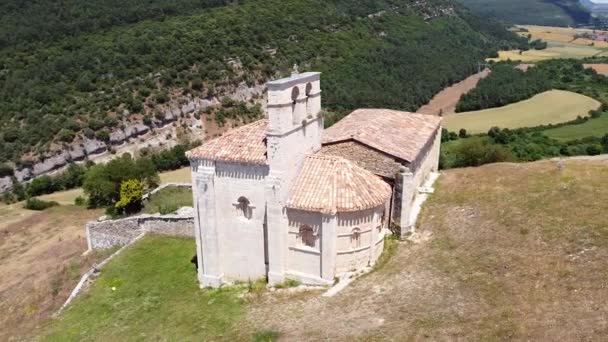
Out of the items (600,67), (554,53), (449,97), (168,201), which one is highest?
(554,53)

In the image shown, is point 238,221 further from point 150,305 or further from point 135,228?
point 135,228

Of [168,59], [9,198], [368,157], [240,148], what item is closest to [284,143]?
[240,148]

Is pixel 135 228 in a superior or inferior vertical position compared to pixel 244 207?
inferior

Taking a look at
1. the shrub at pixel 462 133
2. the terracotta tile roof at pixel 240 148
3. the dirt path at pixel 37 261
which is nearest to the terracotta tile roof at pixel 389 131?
the terracotta tile roof at pixel 240 148

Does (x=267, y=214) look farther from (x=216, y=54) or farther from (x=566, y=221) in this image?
(x=216, y=54)

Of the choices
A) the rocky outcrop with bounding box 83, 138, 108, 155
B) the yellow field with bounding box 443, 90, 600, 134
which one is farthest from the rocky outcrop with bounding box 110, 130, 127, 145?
the yellow field with bounding box 443, 90, 600, 134

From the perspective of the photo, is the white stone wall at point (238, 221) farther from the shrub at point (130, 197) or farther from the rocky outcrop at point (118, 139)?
the rocky outcrop at point (118, 139)
